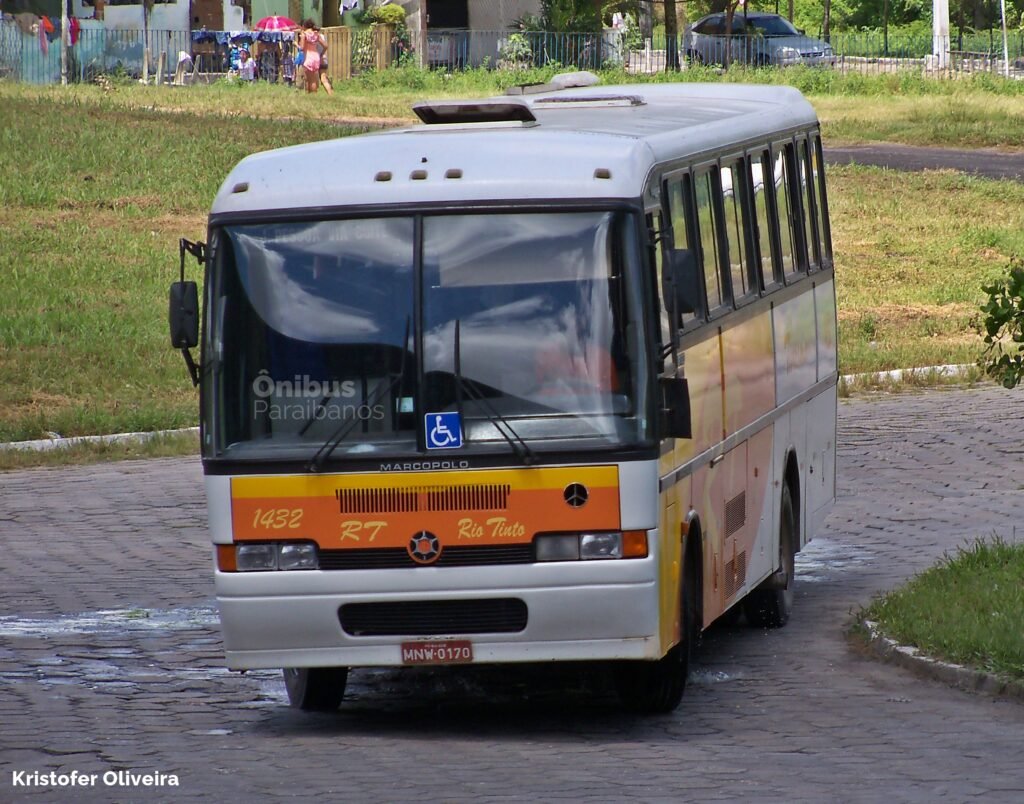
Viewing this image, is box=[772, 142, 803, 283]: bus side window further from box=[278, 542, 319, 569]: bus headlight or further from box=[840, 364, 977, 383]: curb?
box=[840, 364, 977, 383]: curb

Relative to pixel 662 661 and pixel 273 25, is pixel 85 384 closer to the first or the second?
pixel 662 661

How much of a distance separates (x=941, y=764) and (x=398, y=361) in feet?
9.10

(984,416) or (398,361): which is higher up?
(398,361)

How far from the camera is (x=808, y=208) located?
13664mm

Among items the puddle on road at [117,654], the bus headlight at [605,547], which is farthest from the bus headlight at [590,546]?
the puddle on road at [117,654]

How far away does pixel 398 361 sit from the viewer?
29.3 feet

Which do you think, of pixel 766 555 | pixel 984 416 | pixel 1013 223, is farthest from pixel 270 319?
pixel 1013 223

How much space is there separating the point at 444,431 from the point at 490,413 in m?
0.21

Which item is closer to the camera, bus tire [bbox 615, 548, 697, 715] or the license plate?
the license plate

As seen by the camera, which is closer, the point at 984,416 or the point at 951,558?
the point at 951,558

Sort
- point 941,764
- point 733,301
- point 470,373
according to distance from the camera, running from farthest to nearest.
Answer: point 733,301 → point 470,373 → point 941,764

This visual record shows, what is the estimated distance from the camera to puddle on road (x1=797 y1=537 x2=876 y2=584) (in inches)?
550

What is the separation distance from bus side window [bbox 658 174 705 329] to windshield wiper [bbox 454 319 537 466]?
3.90 feet

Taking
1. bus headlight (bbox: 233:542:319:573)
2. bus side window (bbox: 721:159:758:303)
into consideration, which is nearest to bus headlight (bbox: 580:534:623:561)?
bus headlight (bbox: 233:542:319:573)
